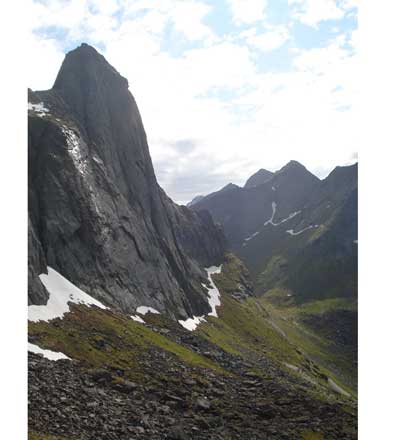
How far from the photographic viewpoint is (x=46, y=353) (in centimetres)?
3788

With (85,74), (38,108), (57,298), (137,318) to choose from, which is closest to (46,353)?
(57,298)

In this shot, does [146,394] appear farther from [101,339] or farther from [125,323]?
[125,323]

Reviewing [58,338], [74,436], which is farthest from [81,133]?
[74,436]

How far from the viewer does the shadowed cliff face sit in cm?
7181

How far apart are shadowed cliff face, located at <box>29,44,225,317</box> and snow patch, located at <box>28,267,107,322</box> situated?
184 centimetres

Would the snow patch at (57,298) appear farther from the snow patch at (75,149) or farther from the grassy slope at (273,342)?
the grassy slope at (273,342)

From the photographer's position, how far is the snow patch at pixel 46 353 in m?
37.0

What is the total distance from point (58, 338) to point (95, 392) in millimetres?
12912

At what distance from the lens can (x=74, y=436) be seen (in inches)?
977

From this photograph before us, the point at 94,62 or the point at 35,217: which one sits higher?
the point at 94,62

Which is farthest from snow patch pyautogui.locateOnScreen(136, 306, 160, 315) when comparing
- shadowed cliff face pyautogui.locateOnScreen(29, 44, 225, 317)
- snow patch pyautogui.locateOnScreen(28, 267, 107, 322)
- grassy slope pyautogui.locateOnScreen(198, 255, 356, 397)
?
snow patch pyautogui.locateOnScreen(28, 267, 107, 322)

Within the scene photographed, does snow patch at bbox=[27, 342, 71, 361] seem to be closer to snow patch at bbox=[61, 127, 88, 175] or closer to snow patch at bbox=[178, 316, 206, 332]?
snow patch at bbox=[61, 127, 88, 175]

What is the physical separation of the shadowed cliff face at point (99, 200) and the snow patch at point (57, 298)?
6.04ft
